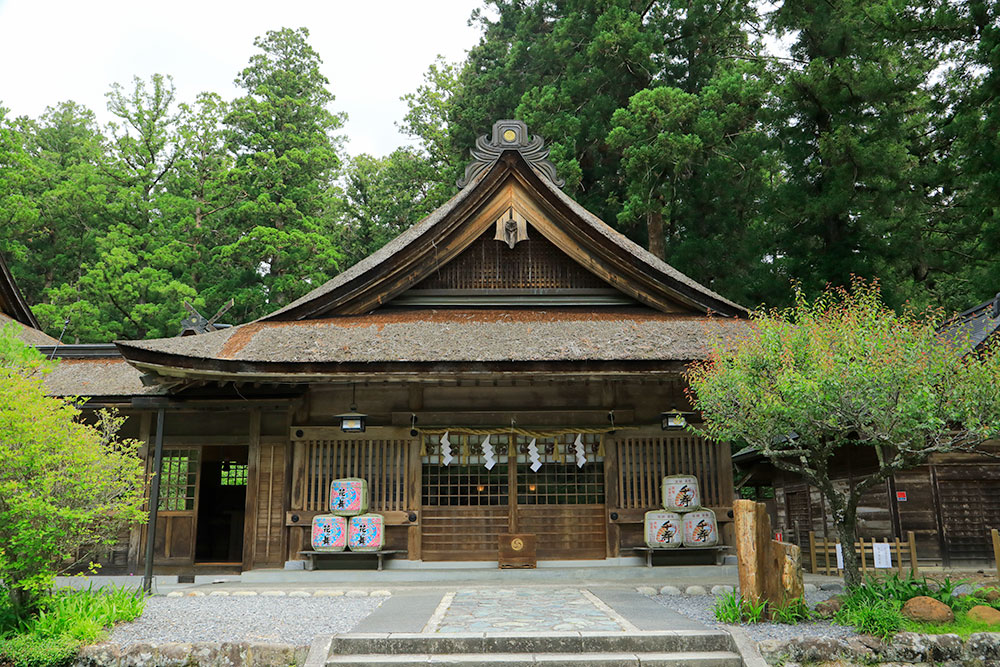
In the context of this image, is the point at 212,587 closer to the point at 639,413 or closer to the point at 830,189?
the point at 639,413

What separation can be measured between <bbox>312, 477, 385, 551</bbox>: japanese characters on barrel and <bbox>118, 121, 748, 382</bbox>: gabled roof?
2.03 metres

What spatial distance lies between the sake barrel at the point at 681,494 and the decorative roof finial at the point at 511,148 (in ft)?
21.1

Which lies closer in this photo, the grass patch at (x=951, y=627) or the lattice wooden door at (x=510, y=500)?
the grass patch at (x=951, y=627)

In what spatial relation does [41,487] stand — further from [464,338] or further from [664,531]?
[664,531]

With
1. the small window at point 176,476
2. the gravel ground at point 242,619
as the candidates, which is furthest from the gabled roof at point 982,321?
the small window at point 176,476

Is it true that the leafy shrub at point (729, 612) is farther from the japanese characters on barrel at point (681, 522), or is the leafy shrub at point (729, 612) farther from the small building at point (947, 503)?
the small building at point (947, 503)

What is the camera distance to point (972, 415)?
7445mm

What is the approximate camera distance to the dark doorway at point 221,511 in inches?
714

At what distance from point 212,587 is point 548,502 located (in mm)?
5466

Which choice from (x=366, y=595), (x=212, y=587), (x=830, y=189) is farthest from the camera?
(x=830, y=189)

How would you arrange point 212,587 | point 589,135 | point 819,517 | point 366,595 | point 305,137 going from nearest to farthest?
point 366,595, point 212,587, point 819,517, point 589,135, point 305,137

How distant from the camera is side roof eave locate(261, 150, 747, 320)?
524 inches

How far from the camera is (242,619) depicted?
795cm

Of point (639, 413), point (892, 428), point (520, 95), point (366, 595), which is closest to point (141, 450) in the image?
point (366, 595)
